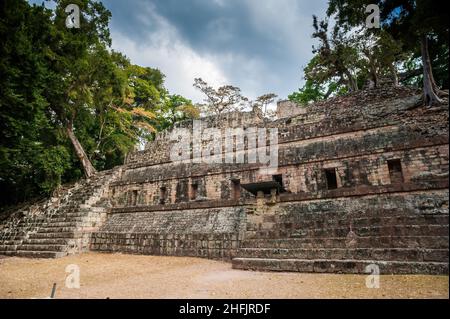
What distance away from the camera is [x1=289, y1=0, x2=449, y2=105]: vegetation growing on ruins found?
711 centimetres

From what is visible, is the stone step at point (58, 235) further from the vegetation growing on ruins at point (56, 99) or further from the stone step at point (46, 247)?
the vegetation growing on ruins at point (56, 99)

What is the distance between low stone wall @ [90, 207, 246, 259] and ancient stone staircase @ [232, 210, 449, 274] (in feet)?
5.08

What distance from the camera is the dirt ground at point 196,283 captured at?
A: 4172 mm

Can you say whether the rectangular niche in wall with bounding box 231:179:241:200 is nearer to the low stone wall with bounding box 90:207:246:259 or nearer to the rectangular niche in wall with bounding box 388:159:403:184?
the low stone wall with bounding box 90:207:246:259

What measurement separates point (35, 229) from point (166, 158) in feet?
24.0

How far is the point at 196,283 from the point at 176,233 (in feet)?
15.8

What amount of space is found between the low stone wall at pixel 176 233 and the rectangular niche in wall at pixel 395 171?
552 cm

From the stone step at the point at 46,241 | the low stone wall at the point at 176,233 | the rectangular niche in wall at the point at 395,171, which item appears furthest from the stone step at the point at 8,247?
the rectangular niche in wall at the point at 395,171

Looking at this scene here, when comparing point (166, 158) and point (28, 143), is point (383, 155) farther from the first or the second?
point (28, 143)

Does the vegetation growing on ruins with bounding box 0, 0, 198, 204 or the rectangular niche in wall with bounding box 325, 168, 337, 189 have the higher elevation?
the vegetation growing on ruins with bounding box 0, 0, 198, 204

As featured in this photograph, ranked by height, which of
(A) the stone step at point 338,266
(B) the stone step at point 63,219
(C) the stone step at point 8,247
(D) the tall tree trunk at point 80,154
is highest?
(D) the tall tree trunk at point 80,154

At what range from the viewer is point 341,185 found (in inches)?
362

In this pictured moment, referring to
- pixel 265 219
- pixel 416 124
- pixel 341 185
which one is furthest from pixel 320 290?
pixel 416 124

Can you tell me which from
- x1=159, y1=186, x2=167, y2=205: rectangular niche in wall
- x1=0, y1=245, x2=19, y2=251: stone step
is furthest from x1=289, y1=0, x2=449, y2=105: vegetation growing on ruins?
x1=0, y1=245, x2=19, y2=251: stone step
